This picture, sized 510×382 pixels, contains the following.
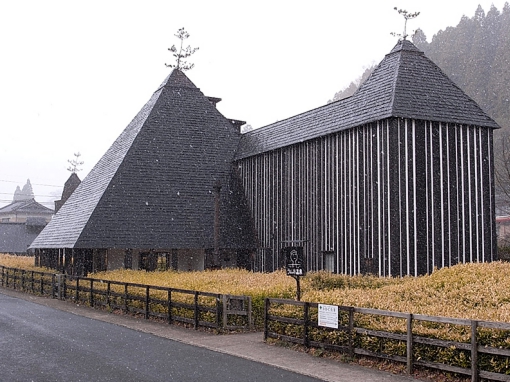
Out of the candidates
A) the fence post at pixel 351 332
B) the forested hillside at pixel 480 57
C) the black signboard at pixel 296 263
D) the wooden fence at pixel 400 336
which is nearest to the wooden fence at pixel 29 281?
the black signboard at pixel 296 263

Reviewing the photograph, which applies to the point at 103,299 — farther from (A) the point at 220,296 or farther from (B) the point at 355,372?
(B) the point at 355,372

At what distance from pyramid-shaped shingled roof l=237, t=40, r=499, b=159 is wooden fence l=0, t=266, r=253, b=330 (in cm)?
1022

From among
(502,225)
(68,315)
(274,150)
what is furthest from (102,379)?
(502,225)

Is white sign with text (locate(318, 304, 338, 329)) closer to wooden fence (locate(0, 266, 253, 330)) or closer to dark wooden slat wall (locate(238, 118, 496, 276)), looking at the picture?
wooden fence (locate(0, 266, 253, 330))

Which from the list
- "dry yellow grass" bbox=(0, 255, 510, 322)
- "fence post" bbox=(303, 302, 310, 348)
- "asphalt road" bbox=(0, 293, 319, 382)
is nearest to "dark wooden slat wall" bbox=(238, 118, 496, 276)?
"dry yellow grass" bbox=(0, 255, 510, 322)

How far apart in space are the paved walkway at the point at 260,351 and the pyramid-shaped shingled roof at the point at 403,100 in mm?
11329

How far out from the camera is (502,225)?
6969 cm

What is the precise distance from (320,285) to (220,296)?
5.29 m

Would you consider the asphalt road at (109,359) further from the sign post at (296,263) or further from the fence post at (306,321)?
the sign post at (296,263)

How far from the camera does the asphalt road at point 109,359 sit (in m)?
10.5

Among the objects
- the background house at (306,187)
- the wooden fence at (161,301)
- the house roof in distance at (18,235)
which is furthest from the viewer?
the house roof in distance at (18,235)

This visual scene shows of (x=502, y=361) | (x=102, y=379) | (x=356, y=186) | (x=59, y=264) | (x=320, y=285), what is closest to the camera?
(x=502, y=361)

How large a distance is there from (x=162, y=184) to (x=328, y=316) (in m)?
20.0

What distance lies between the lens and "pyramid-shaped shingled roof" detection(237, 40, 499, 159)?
77.2 ft
